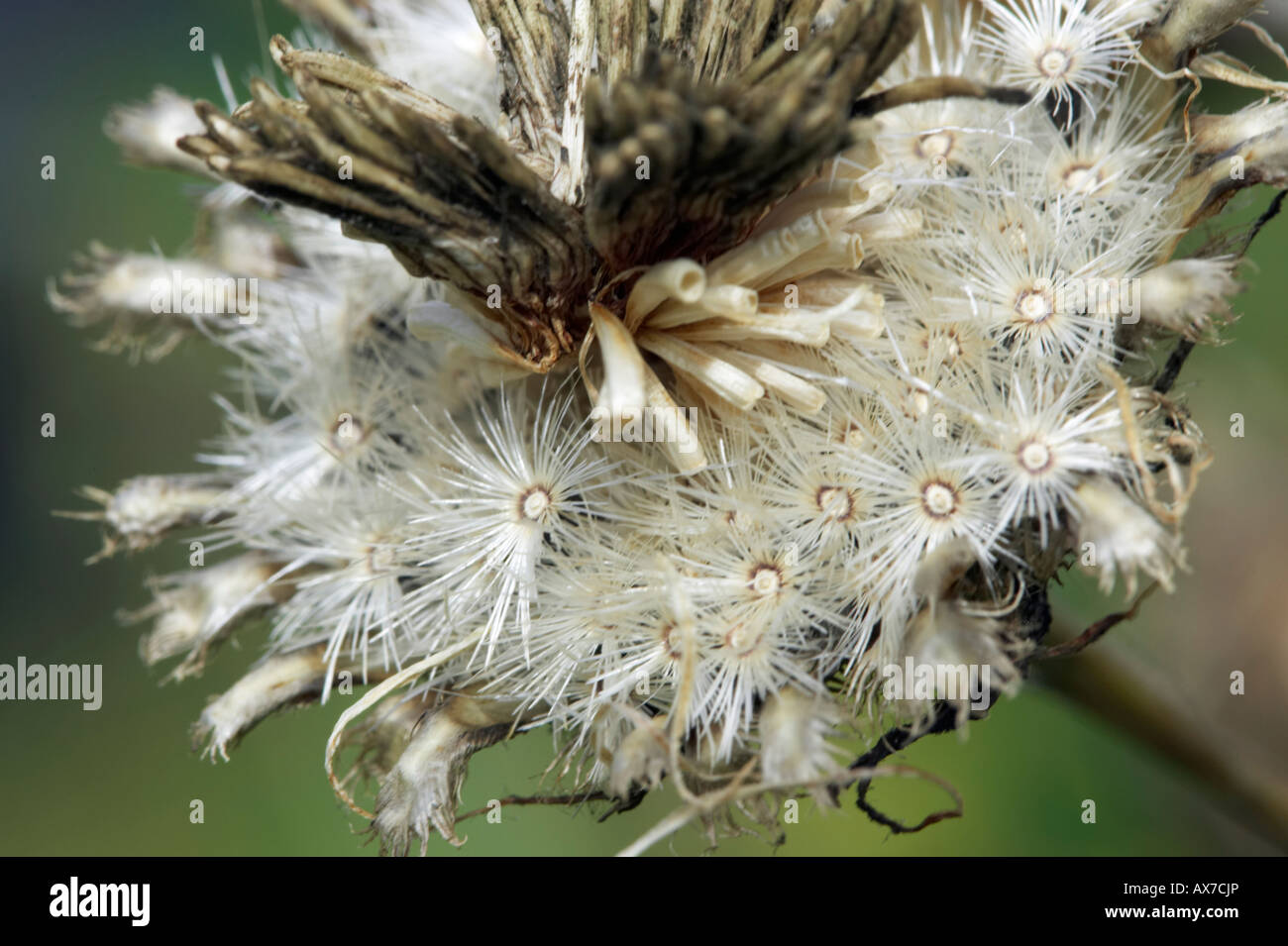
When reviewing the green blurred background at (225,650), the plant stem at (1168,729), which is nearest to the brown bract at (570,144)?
the green blurred background at (225,650)

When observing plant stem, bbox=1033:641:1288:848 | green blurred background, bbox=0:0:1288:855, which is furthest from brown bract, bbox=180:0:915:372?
plant stem, bbox=1033:641:1288:848

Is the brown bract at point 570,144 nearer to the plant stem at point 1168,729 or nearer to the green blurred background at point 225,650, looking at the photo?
the green blurred background at point 225,650

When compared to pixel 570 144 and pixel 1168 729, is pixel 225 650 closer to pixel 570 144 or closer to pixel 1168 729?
pixel 570 144

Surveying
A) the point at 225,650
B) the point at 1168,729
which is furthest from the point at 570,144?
the point at 225,650

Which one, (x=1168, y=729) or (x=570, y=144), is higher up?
(x=570, y=144)

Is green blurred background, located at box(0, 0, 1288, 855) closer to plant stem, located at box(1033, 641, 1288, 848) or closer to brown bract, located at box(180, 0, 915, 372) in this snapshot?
plant stem, located at box(1033, 641, 1288, 848)

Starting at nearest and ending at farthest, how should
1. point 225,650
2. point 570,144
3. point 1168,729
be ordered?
point 570,144, point 1168,729, point 225,650

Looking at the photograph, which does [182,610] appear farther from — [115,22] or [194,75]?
[115,22]

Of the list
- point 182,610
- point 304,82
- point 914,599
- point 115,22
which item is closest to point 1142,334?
point 914,599
